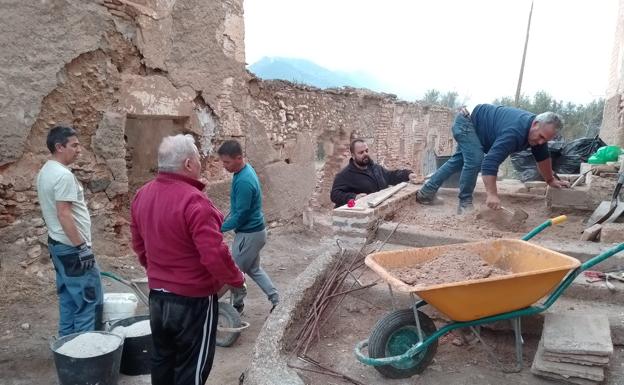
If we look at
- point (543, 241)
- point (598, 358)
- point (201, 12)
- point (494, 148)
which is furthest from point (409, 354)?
point (201, 12)

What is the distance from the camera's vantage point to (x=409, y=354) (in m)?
Result: 2.41

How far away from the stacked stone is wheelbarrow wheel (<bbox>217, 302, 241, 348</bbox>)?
238 cm

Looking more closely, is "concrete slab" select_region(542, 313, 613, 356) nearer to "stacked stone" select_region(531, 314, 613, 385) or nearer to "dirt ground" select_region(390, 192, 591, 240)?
A: "stacked stone" select_region(531, 314, 613, 385)

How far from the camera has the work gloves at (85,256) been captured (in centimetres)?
325

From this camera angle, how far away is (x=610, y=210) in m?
4.19

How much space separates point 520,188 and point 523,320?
12.2 ft

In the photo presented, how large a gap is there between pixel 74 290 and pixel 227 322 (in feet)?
4.17

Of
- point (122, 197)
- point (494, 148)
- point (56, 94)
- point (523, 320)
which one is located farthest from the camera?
point (122, 197)

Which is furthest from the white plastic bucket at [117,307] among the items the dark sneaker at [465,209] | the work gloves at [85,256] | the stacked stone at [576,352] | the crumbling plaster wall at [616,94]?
the crumbling plaster wall at [616,94]

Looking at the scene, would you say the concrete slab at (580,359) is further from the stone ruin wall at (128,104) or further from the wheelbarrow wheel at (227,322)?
the stone ruin wall at (128,104)

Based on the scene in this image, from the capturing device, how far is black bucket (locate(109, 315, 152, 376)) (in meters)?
3.27

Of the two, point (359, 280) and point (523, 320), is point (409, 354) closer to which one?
point (523, 320)

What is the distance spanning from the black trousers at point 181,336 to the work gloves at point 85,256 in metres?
1.02

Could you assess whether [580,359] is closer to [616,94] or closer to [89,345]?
[89,345]
